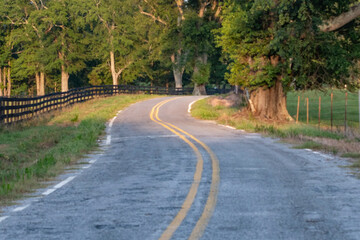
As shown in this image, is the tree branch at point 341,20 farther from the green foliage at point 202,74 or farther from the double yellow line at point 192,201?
the green foliage at point 202,74

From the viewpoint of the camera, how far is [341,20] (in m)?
25.8

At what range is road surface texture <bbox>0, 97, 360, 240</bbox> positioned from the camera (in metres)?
6.64

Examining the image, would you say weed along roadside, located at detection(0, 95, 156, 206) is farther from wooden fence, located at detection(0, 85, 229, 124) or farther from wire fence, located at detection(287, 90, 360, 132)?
wire fence, located at detection(287, 90, 360, 132)

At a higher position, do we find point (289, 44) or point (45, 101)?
point (289, 44)

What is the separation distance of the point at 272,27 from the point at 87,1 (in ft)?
148

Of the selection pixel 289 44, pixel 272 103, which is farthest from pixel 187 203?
pixel 272 103

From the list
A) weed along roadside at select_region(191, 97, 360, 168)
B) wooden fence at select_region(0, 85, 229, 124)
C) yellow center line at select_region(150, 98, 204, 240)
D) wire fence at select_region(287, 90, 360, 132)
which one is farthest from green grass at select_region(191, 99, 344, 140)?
wooden fence at select_region(0, 85, 229, 124)

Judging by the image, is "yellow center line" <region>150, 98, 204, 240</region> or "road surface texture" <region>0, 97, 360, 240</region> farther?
"road surface texture" <region>0, 97, 360, 240</region>

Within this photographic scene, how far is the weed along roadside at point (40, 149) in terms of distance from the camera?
10586mm

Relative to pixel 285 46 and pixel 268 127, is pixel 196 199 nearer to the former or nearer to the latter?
pixel 268 127

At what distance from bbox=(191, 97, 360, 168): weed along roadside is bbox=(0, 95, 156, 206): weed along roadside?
6626 mm

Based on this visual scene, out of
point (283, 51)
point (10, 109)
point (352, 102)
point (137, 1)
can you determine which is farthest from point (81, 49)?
point (283, 51)

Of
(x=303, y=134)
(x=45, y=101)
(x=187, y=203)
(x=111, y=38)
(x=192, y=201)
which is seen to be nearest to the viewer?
(x=187, y=203)

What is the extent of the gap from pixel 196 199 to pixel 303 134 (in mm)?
13602
